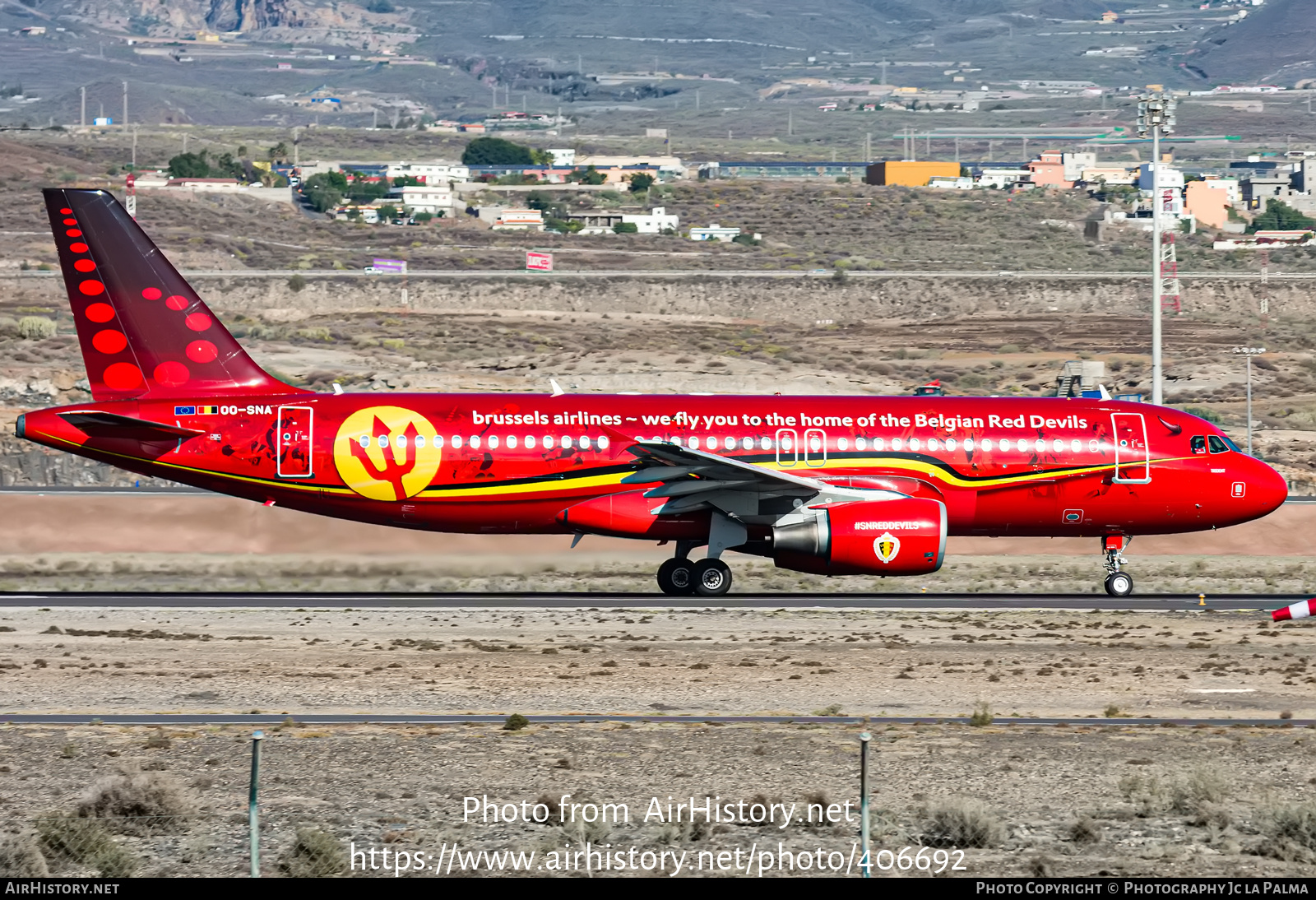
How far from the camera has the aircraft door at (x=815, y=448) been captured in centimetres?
3456

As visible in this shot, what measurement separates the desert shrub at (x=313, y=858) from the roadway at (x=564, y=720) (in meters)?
6.44

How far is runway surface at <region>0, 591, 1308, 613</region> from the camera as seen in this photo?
3344 centimetres

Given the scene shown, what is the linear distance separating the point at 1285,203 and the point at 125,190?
Answer: 12726cm

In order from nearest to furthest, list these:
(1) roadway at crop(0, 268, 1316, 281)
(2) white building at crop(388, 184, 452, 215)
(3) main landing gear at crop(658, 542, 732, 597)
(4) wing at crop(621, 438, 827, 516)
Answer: (4) wing at crop(621, 438, 827, 516) → (3) main landing gear at crop(658, 542, 732, 597) → (1) roadway at crop(0, 268, 1316, 281) → (2) white building at crop(388, 184, 452, 215)

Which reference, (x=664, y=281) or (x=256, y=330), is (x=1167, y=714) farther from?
(x=664, y=281)

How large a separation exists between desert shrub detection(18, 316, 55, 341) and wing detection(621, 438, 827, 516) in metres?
58.0

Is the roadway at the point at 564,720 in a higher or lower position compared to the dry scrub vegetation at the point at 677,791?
lower

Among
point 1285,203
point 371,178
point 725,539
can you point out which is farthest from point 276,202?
point 725,539

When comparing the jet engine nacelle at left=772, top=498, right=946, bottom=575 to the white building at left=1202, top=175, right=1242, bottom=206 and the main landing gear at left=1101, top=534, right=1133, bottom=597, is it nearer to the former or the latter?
the main landing gear at left=1101, top=534, right=1133, bottom=597

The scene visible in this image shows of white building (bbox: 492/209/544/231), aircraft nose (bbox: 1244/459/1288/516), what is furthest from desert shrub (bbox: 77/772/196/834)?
white building (bbox: 492/209/544/231)

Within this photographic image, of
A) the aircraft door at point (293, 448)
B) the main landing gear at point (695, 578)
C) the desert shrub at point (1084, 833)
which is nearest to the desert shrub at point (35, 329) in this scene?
the aircraft door at point (293, 448)

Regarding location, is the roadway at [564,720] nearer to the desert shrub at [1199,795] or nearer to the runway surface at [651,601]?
the desert shrub at [1199,795]

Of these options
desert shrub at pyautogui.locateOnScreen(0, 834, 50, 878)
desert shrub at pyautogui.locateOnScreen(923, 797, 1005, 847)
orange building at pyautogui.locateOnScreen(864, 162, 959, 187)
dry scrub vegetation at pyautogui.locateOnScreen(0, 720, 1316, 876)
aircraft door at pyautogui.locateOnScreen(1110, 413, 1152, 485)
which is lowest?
dry scrub vegetation at pyautogui.locateOnScreen(0, 720, 1316, 876)
